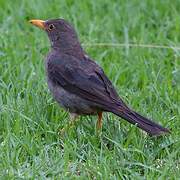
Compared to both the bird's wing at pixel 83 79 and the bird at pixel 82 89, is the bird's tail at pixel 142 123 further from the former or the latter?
the bird's wing at pixel 83 79

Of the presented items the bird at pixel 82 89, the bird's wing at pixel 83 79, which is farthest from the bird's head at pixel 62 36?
the bird's wing at pixel 83 79

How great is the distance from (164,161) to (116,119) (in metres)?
1.15

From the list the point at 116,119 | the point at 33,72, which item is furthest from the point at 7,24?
the point at 116,119

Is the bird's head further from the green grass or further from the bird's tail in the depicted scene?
the bird's tail

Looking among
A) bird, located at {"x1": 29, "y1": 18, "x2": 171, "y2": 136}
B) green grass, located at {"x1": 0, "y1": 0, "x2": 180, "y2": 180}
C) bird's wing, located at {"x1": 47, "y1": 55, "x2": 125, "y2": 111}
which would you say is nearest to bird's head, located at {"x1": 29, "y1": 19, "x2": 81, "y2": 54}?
bird, located at {"x1": 29, "y1": 18, "x2": 171, "y2": 136}

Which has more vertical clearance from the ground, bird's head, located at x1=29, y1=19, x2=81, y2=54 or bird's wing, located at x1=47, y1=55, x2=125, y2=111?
bird's head, located at x1=29, y1=19, x2=81, y2=54

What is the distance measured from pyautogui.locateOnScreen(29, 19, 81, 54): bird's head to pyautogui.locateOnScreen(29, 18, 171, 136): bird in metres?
0.02

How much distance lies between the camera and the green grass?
4694mm

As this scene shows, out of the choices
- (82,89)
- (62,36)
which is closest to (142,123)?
(82,89)

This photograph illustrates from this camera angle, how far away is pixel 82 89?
5527 mm

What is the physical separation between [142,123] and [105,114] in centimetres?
87

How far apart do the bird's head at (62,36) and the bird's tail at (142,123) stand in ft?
4.17

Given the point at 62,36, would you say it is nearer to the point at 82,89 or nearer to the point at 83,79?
the point at 83,79

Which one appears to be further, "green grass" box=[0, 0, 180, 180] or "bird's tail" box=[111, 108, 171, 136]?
"bird's tail" box=[111, 108, 171, 136]
